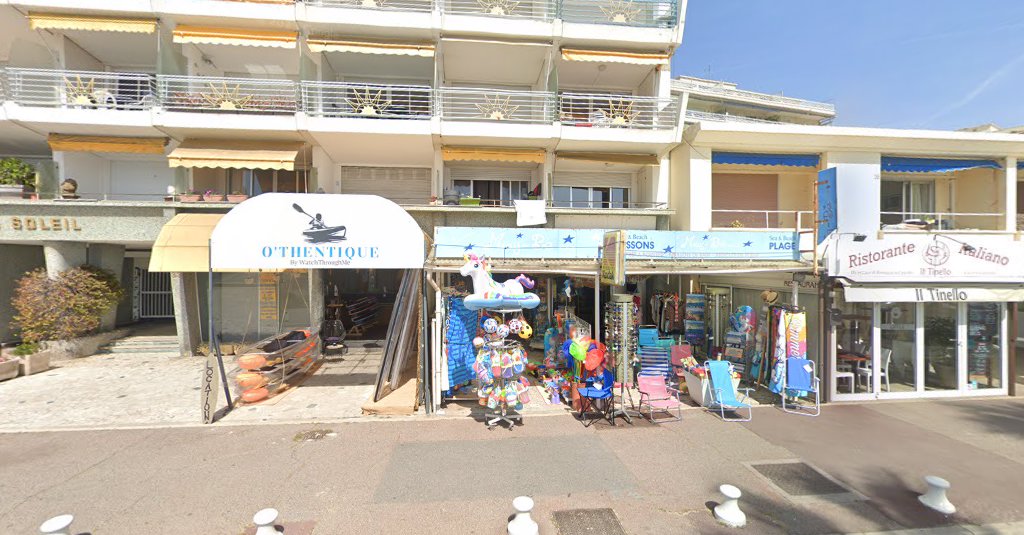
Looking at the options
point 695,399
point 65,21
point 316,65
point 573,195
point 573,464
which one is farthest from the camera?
point 573,195

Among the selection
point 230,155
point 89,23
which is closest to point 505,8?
point 230,155

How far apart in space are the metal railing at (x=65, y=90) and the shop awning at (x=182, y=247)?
12.0ft

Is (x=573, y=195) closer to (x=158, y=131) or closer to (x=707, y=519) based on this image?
(x=707, y=519)

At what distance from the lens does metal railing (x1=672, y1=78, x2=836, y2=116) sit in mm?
24616

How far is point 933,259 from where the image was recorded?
759cm

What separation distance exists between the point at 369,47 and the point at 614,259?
979 cm

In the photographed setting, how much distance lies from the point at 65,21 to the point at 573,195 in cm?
1531

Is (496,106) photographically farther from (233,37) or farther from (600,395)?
(600,395)

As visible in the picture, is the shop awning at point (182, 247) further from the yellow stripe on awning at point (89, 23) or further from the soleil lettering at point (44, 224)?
the yellow stripe on awning at point (89, 23)

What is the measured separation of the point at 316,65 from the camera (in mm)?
11922

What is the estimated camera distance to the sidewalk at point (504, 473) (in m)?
4.04

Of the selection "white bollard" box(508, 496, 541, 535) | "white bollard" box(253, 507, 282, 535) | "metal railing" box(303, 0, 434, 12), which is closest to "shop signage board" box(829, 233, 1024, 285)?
"white bollard" box(508, 496, 541, 535)

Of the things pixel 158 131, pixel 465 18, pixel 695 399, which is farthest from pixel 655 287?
pixel 158 131

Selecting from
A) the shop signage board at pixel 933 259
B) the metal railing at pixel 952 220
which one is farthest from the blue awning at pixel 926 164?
the shop signage board at pixel 933 259
